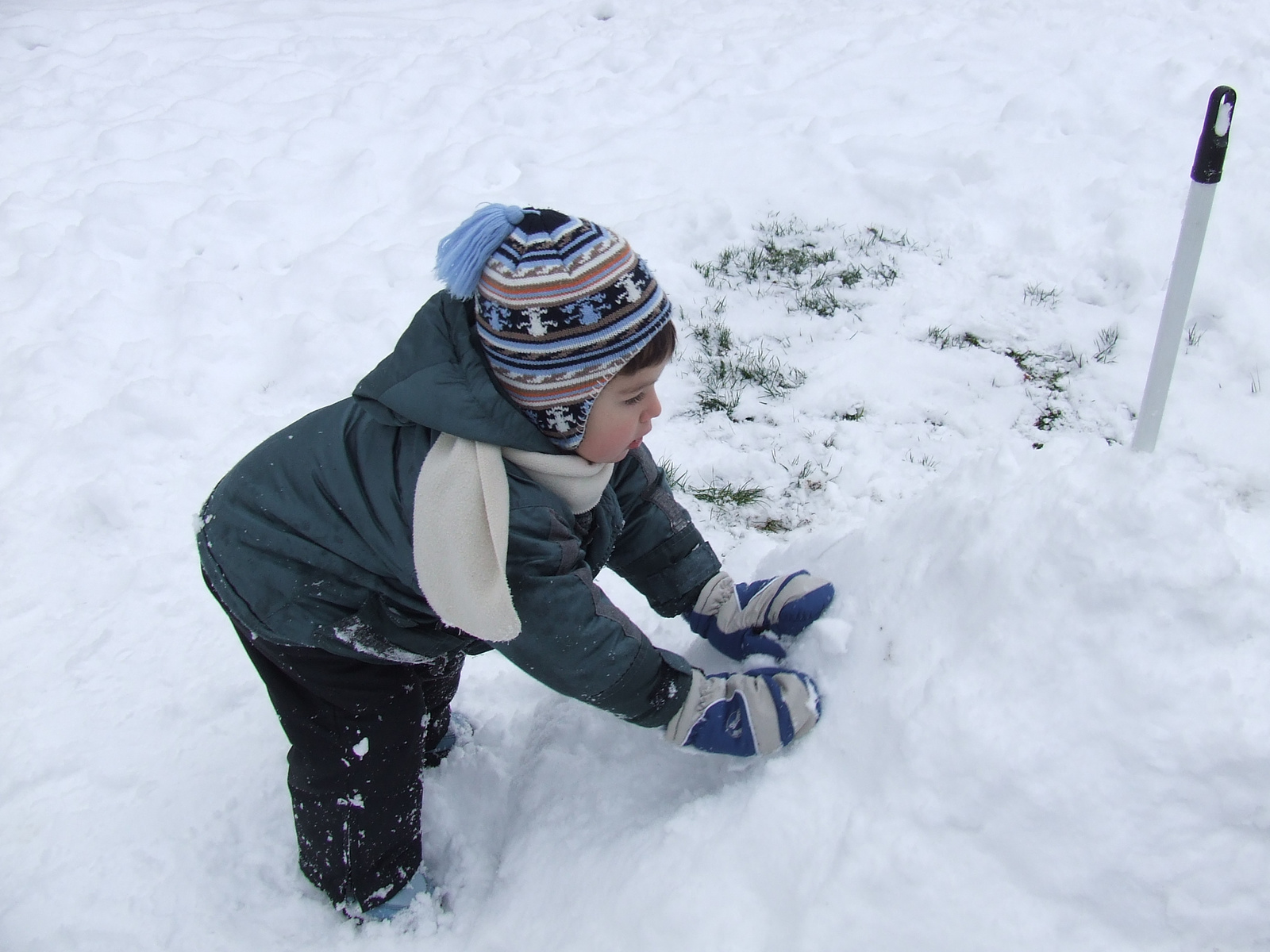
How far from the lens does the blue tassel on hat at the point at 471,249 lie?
1.44 meters

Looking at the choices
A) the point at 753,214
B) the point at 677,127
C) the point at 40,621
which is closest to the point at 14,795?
the point at 40,621

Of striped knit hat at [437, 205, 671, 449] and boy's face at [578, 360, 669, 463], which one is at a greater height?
striped knit hat at [437, 205, 671, 449]

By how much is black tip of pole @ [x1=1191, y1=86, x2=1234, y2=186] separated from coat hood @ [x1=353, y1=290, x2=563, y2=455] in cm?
97

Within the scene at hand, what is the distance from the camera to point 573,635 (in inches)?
60.7

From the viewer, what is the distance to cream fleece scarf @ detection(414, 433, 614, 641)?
4.67 ft

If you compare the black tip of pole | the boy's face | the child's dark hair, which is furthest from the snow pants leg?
the black tip of pole

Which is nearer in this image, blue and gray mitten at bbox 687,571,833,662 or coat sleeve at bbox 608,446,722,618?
blue and gray mitten at bbox 687,571,833,662

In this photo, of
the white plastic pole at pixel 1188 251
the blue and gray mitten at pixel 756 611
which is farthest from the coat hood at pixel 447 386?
the white plastic pole at pixel 1188 251

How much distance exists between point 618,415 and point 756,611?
579 mm

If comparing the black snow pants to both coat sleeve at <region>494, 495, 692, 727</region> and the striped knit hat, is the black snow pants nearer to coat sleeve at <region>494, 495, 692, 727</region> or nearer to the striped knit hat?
coat sleeve at <region>494, 495, 692, 727</region>

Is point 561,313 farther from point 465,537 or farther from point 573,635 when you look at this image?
point 573,635

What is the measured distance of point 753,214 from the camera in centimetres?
393

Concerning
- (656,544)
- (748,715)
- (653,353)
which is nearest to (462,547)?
(653,353)

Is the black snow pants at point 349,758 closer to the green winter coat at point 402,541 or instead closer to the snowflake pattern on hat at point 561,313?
the green winter coat at point 402,541
